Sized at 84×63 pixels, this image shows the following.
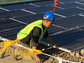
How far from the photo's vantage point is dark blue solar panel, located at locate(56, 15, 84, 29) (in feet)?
37.3

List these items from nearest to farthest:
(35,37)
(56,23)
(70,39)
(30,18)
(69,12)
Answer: (35,37)
(70,39)
(56,23)
(30,18)
(69,12)

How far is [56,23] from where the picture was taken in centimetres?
1147

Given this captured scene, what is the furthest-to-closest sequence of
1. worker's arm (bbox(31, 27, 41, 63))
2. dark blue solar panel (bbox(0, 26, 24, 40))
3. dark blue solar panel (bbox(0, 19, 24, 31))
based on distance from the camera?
dark blue solar panel (bbox(0, 19, 24, 31)) → dark blue solar panel (bbox(0, 26, 24, 40)) → worker's arm (bbox(31, 27, 41, 63))

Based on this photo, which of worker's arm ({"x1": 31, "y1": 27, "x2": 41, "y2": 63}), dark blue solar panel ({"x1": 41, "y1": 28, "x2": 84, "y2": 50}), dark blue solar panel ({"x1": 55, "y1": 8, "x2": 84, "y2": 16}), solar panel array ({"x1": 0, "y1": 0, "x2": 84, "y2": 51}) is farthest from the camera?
dark blue solar panel ({"x1": 55, "y1": 8, "x2": 84, "y2": 16})

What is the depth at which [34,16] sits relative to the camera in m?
12.7

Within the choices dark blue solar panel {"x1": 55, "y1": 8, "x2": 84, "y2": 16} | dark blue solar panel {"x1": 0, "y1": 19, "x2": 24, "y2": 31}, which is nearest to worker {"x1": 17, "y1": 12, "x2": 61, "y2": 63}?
dark blue solar panel {"x1": 0, "y1": 19, "x2": 24, "y2": 31}

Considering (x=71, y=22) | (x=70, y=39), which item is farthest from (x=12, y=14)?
(x=70, y=39)

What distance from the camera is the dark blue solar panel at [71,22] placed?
1136 cm

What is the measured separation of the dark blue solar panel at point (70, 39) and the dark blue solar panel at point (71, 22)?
0.83 m

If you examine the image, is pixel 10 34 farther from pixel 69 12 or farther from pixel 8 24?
pixel 69 12

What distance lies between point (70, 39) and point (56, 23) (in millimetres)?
2359

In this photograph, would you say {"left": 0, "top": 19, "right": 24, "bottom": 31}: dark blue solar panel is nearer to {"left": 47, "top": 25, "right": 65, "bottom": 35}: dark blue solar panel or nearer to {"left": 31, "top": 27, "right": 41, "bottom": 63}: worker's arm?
{"left": 47, "top": 25, "right": 65, "bottom": 35}: dark blue solar panel

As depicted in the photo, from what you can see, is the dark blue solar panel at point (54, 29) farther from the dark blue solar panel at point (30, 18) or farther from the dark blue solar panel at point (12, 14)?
the dark blue solar panel at point (12, 14)

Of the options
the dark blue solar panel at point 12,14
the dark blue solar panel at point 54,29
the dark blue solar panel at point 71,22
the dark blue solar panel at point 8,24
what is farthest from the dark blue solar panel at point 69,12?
the dark blue solar panel at point 8,24
